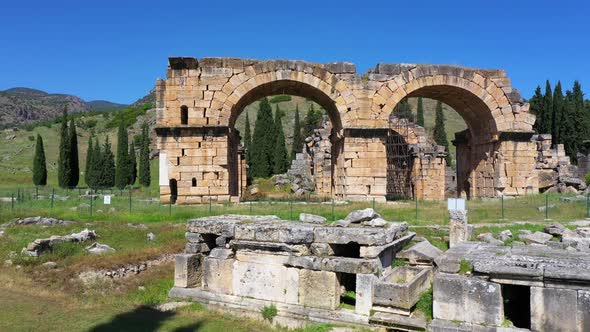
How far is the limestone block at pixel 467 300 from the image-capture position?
5.50m

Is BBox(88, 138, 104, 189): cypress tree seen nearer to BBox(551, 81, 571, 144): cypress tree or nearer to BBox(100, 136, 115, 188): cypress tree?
BBox(100, 136, 115, 188): cypress tree

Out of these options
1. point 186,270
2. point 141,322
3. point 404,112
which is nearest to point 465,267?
point 186,270

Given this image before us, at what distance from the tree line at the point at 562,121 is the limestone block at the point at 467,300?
4174cm

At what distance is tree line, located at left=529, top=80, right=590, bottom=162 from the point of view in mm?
42219

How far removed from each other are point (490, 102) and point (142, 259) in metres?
15.3

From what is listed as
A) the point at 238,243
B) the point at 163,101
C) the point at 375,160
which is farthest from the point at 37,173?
the point at 238,243

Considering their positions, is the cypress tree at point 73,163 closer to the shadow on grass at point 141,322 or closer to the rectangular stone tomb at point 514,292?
the shadow on grass at point 141,322

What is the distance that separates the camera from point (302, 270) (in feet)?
22.2

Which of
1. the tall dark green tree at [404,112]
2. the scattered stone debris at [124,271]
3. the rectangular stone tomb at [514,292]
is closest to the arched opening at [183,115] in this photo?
the scattered stone debris at [124,271]

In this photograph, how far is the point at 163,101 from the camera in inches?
728

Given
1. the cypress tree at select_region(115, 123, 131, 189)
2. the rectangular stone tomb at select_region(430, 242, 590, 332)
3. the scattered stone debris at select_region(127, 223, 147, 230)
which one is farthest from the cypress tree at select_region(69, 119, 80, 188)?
the rectangular stone tomb at select_region(430, 242, 590, 332)

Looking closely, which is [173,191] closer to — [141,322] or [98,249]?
[98,249]

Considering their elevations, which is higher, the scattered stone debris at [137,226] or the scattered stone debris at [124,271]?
the scattered stone debris at [137,226]

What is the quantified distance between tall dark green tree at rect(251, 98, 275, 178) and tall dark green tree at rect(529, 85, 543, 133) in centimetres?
2555
